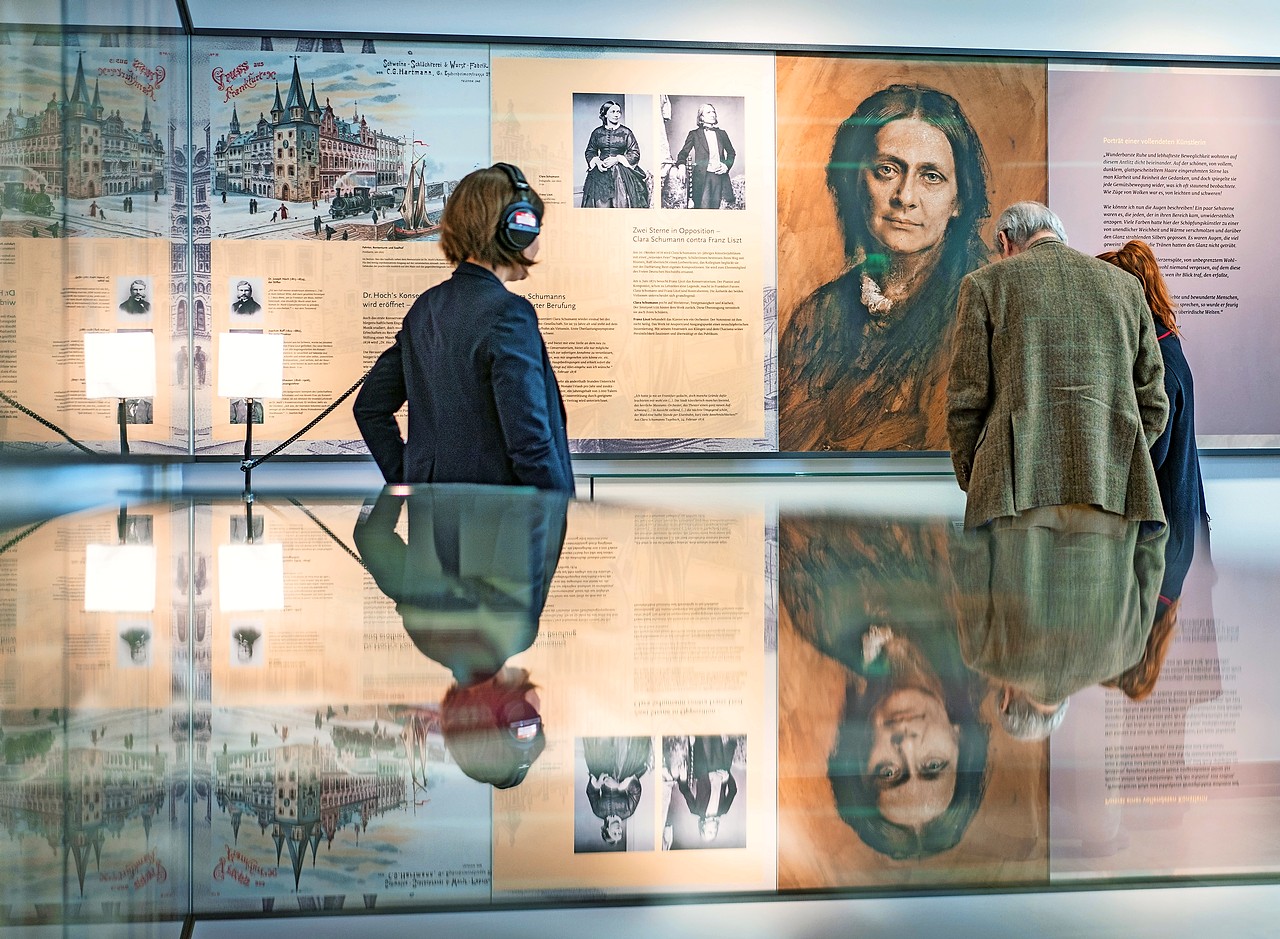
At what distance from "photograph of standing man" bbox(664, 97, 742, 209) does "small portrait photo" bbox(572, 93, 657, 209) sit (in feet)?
0.60

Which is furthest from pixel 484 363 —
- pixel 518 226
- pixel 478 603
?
pixel 478 603

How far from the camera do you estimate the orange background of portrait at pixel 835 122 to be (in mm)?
6688

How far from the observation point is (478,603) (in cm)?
61

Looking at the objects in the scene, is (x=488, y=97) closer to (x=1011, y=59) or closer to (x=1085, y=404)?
(x=1011, y=59)

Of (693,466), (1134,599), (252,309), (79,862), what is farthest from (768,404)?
(79,862)

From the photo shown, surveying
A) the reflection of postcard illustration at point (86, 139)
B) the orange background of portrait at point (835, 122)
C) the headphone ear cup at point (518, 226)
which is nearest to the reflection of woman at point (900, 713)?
the headphone ear cup at point (518, 226)

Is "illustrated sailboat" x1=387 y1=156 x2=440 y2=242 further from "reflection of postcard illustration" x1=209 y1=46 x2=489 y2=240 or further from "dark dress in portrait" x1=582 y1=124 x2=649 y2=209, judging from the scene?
"dark dress in portrait" x1=582 y1=124 x2=649 y2=209

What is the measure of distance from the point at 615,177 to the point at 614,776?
6.59 metres

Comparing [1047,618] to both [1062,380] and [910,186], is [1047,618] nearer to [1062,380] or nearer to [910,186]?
[1062,380]

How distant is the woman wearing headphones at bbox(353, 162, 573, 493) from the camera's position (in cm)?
227

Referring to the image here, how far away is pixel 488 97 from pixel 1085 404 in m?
4.53

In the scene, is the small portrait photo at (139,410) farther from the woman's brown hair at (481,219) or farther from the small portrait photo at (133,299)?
A: the woman's brown hair at (481,219)

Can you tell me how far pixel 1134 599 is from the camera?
65cm

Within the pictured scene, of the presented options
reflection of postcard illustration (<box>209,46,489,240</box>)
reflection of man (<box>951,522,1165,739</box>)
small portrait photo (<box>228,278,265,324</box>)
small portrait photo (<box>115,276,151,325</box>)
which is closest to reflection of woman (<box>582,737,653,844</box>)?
reflection of man (<box>951,522,1165,739</box>)
